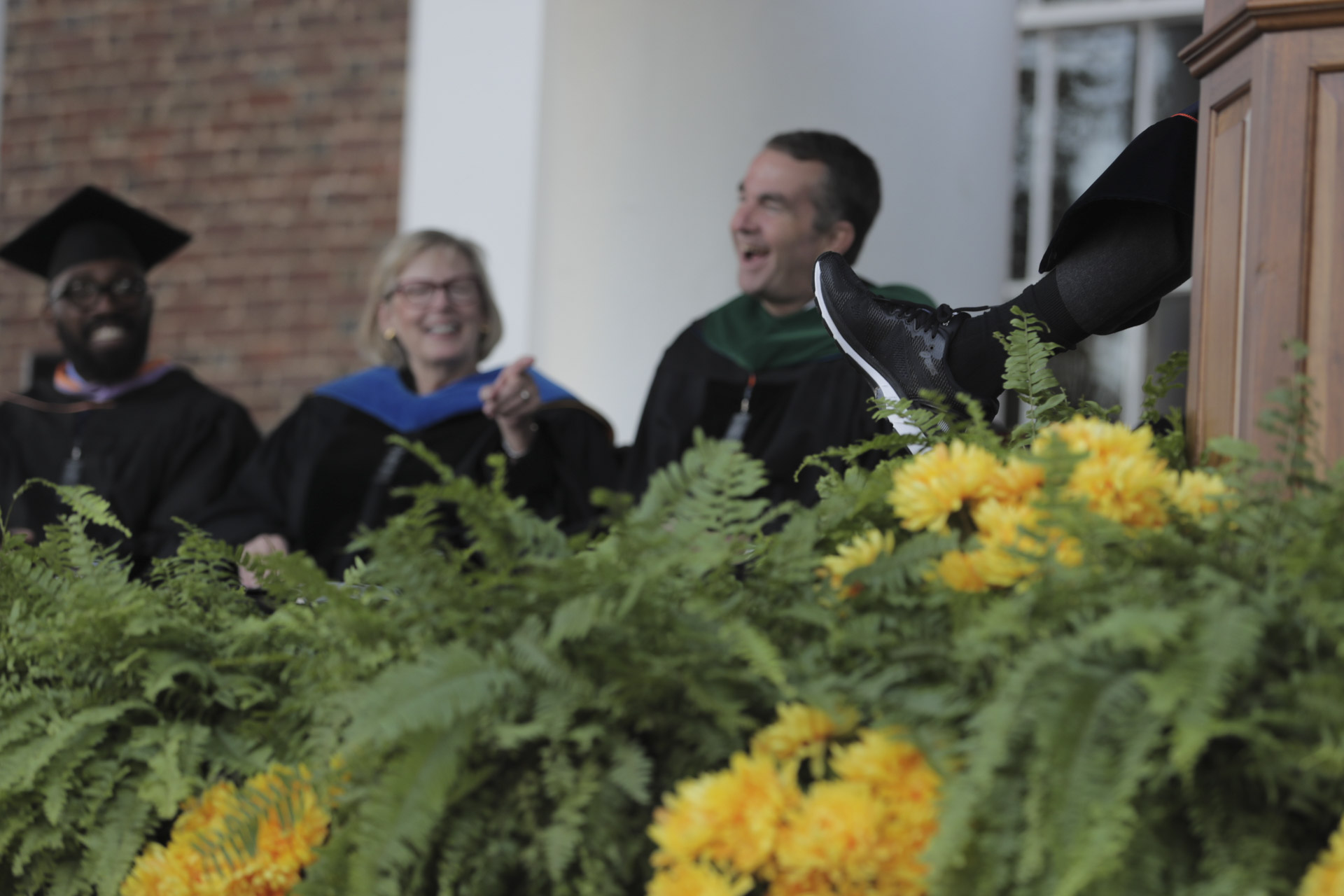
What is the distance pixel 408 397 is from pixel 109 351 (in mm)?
1218

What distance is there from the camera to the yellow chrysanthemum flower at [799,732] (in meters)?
1.14

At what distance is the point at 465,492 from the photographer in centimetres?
120

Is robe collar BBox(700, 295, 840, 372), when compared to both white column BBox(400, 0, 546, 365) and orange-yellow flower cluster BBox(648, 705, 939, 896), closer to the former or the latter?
white column BBox(400, 0, 546, 365)

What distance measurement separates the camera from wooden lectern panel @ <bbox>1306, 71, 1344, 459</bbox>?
4.91ft

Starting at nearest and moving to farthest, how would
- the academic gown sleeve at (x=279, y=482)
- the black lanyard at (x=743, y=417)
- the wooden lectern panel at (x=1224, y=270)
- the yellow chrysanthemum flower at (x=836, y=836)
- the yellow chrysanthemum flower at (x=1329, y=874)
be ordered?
the yellow chrysanthemum flower at (x=1329, y=874)
the yellow chrysanthemum flower at (x=836, y=836)
the wooden lectern panel at (x=1224, y=270)
the black lanyard at (x=743, y=417)
the academic gown sleeve at (x=279, y=482)

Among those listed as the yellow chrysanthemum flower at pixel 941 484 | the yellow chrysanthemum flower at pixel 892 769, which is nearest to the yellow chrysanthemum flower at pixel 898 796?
the yellow chrysanthemum flower at pixel 892 769

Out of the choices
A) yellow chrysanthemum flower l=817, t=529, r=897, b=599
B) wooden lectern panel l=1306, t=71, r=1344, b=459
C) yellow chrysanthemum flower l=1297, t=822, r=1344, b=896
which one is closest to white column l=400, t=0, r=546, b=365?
wooden lectern panel l=1306, t=71, r=1344, b=459

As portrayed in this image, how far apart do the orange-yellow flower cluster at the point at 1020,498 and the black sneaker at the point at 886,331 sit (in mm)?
897

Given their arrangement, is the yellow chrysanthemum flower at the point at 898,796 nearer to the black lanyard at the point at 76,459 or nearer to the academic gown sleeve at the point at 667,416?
the academic gown sleeve at the point at 667,416

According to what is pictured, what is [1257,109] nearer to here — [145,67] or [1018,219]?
[1018,219]

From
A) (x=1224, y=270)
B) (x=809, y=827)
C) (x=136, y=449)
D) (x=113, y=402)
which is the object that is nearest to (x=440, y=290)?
(x=136, y=449)

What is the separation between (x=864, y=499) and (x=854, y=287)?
996 mm

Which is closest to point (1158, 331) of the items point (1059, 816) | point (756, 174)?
point (756, 174)

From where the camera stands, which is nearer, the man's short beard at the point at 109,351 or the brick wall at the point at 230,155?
the man's short beard at the point at 109,351
